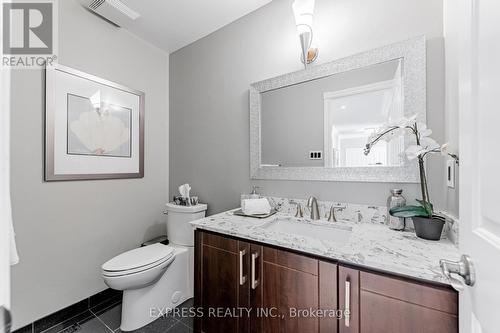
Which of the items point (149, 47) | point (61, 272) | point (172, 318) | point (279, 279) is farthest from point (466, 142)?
point (149, 47)

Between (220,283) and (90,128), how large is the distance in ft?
5.19

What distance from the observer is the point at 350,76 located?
4.46ft

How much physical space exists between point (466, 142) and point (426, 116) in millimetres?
723

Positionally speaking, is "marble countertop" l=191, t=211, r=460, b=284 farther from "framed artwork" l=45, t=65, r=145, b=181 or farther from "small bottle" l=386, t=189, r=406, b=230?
"framed artwork" l=45, t=65, r=145, b=181

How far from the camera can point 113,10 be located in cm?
172

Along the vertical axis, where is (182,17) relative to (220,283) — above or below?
above

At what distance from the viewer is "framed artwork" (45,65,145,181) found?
158 centimetres

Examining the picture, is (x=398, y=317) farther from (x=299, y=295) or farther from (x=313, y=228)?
(x=313, y=228)

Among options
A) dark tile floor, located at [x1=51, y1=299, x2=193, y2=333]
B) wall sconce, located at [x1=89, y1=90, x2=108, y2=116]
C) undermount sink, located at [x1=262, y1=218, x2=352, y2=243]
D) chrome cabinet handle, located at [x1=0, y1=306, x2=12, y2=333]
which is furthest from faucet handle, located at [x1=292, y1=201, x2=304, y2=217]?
wall sconce, located at [x1=89, y1=90, x2=108, y2=116]

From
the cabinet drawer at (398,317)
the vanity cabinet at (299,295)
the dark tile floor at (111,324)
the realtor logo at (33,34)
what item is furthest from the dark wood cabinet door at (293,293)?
the realtor logo at (33,34)

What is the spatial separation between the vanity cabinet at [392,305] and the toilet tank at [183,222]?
4.40 feet

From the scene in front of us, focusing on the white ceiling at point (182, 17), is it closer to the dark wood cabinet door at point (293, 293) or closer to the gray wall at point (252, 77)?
the gray wall at point (252, 77)

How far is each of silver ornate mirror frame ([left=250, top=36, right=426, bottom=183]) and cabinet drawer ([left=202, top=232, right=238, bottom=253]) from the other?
636 mm

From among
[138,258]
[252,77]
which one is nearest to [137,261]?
[138,258]
